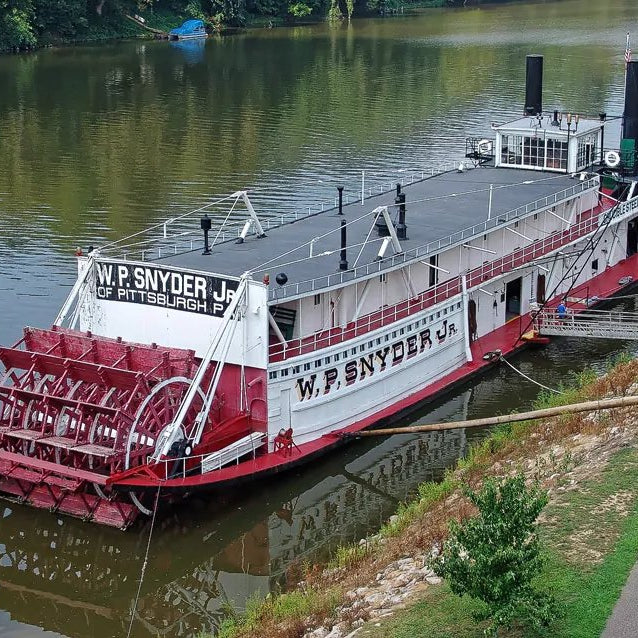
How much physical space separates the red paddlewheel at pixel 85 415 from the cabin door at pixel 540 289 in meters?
15.1

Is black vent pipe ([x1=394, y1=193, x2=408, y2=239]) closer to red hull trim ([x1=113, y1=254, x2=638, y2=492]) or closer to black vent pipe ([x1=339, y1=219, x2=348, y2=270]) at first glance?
black vent pipe ([x1=339, y1=219, x2=348, y2=270])

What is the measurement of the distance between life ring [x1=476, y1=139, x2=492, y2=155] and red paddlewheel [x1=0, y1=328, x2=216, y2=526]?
873 inches

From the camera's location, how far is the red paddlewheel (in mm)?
25359

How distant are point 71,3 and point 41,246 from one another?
7124 cm

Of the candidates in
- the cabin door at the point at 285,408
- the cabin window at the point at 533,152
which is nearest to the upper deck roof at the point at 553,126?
the cabin window at the point at 533,152

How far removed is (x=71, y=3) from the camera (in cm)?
11044

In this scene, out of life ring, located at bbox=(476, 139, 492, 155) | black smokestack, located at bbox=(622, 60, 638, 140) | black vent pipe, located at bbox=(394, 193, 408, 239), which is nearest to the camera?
black vent pipe, located at bbox=(394, 193, 408, 239)

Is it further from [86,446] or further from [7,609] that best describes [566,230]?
[7,609]

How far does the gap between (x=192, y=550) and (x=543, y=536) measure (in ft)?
28.1

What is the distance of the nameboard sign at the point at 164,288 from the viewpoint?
89.7 ft

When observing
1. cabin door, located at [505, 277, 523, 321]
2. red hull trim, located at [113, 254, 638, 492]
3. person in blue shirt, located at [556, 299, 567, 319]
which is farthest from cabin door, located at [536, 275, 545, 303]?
person in blue shirt, located at [556, 299, 567, 319]

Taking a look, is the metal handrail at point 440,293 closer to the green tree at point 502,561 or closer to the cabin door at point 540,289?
the cabin door at point 540,289

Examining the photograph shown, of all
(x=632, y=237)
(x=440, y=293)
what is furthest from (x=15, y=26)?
(x=440, y=293)

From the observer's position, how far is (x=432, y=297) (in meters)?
32.8
